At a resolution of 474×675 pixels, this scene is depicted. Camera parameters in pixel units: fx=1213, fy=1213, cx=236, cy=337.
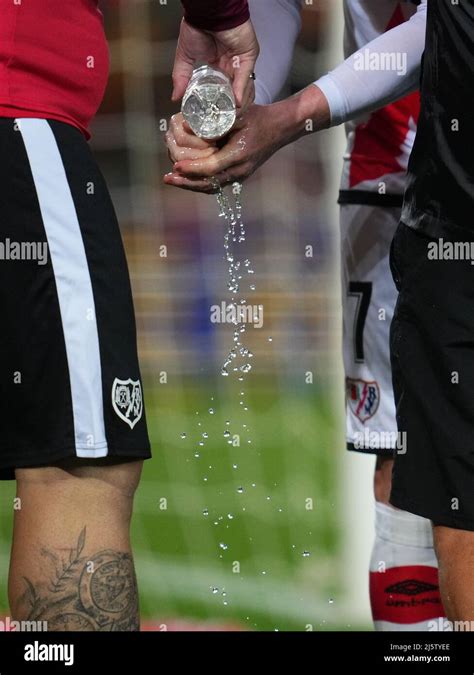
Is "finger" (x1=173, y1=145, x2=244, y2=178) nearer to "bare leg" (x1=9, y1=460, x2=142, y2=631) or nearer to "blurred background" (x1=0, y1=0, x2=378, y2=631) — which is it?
"bare leg" (x1=9, y1=460, x2=142, y2=631)

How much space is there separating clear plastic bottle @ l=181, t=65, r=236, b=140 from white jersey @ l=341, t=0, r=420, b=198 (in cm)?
73

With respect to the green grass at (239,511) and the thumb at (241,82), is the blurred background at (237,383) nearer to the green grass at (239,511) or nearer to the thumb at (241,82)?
the green grass at (239,511)

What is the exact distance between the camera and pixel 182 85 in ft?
5.67

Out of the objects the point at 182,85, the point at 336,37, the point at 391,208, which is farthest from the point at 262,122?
the point at 336,37

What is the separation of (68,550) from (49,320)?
285 millimetres

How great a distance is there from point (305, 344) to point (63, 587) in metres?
2.53

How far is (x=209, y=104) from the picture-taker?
5.18 ft

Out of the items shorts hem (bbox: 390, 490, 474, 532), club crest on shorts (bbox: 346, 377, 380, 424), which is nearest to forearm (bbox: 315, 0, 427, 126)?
shorts hem (bbox: 390, 490, 474, 532)

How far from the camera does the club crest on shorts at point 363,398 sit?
2.31 metres

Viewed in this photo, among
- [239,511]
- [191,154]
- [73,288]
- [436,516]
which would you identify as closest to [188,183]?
[191,154]

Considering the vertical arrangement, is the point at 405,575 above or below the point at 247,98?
below

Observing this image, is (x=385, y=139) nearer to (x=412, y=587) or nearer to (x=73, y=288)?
(x=412, y=587)

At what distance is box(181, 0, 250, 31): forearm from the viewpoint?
1.63 metres

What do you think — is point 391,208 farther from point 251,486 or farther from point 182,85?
point 251,486
